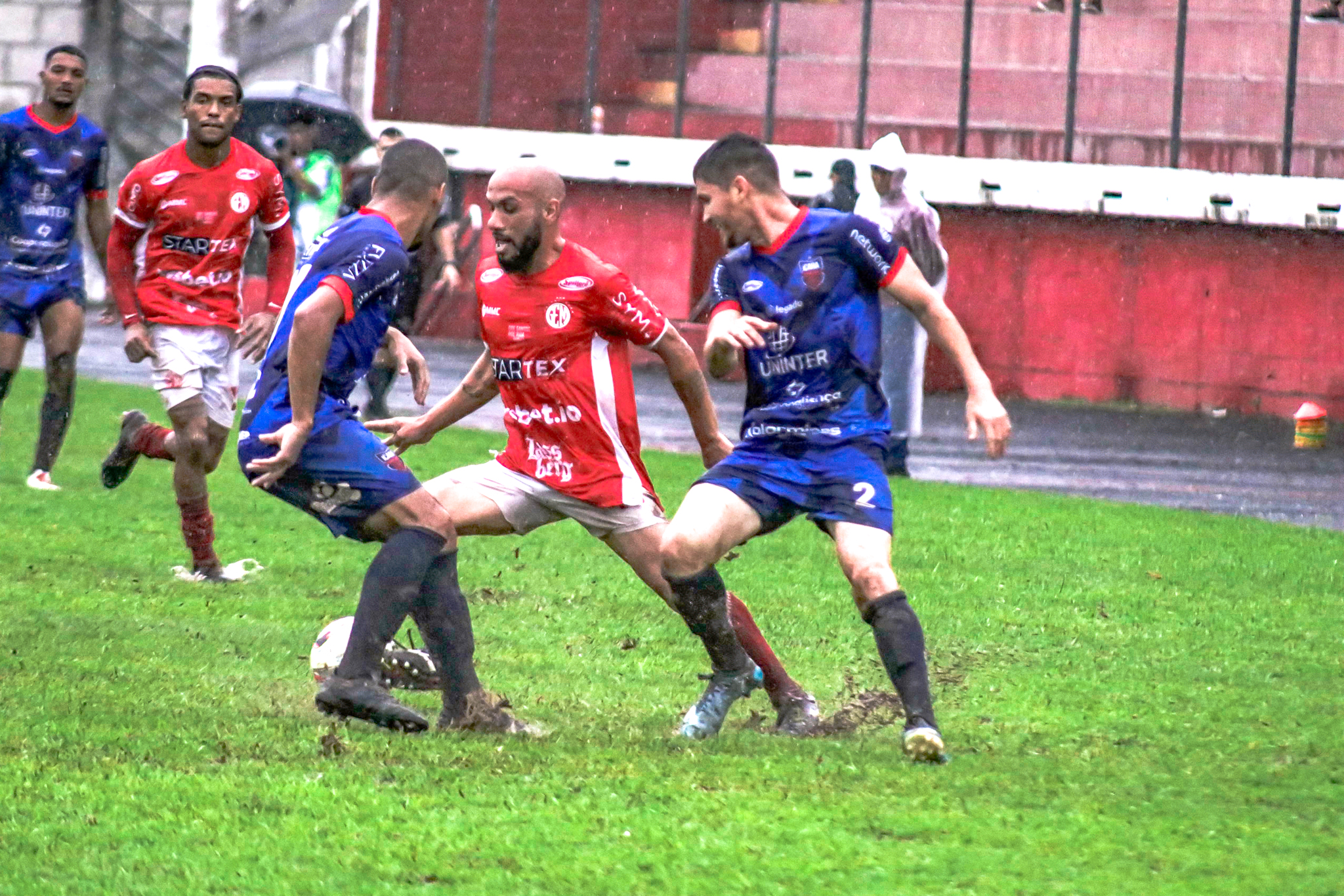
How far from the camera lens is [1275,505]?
44.8 feet

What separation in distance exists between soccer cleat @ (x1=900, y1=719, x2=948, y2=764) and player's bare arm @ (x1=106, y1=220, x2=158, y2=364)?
4.54 metres

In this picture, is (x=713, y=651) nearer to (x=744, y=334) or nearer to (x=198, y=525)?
(x=744, y=334)

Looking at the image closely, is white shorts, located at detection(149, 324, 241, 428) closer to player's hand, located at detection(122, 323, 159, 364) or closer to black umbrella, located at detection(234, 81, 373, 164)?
player's hand, located at detection(122, 323, 159, 364)

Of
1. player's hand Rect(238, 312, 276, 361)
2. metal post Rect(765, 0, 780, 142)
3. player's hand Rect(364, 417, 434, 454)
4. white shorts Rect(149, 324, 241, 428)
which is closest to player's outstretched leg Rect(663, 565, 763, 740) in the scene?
player's hand Rect(364, 417, 434, 454)

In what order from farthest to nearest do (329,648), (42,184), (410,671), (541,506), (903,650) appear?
(42,184)
(410,671)
(329,648)
(541,506)
(903,650)

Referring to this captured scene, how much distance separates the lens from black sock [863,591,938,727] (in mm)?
5859

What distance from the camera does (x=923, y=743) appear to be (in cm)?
575

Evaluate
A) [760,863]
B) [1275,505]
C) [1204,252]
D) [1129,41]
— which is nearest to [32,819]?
[760,863]

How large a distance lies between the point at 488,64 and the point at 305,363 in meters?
20.4

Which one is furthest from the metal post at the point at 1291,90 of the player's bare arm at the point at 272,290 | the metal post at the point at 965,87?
the player's bare arm at the point at 272,290

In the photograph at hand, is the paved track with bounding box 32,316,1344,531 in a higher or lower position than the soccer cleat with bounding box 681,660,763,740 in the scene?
higher

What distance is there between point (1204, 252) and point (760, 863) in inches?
671

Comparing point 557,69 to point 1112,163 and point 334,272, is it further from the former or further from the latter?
point 334,272

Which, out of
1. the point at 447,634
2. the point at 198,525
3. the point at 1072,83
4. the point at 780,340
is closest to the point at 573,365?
the point at 780,340
